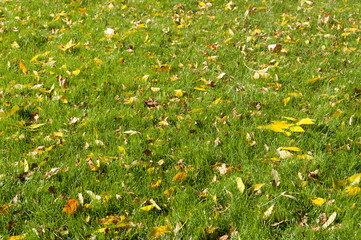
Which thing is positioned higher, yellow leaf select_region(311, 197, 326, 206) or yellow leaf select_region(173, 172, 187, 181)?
yellow leaf select_region(311, 197, 326, 206)

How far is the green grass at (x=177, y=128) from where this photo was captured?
1857mm

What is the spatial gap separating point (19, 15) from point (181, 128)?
12.6 ft

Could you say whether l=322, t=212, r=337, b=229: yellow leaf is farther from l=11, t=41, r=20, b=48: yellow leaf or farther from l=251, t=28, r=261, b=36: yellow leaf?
l=11, t=41, r=20, b=48: yellow leaf

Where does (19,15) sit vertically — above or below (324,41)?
above

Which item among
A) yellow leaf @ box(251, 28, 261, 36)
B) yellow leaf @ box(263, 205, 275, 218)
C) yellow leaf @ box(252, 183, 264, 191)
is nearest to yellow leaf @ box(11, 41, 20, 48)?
yellow leaf @ box(251, 28, 261, 36)

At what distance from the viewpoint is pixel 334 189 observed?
198 cm

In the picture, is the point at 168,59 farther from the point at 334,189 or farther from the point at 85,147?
the point at 334,189

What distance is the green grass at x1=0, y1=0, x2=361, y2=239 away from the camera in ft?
6.09

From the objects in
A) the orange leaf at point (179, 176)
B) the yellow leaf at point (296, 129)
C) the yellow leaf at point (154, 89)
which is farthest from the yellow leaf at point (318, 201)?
the yellow leaf at point (154, 89)

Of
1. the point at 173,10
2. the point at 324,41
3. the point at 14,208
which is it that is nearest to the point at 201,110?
the point at 14,208

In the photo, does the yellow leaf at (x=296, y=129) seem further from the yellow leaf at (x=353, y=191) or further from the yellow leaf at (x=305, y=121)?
the yellow leaf at (x=353, y=191)

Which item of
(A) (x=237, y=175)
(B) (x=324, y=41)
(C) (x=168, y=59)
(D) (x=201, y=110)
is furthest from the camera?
(B) (x=324, y=41)

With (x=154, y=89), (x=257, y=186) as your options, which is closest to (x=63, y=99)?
(x=154, y=89)

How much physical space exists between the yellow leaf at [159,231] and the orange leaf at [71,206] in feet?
1.57
